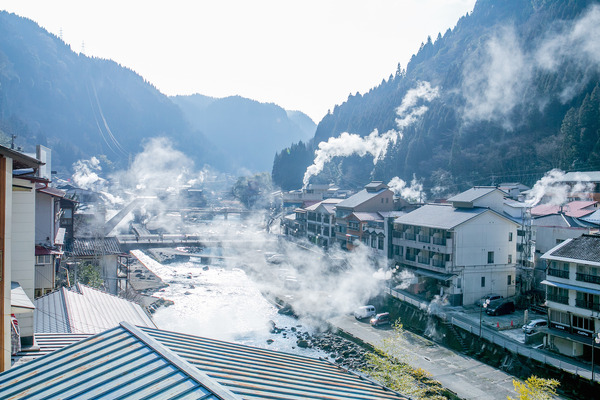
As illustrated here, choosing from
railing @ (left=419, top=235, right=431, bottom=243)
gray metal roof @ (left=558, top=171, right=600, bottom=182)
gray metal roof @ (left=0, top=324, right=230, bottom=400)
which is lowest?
railing @ (left=419, top=235, right=431, bottom=243)

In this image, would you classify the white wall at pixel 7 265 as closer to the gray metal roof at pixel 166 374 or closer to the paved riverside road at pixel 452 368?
the gray metal roof at pixel 166 374

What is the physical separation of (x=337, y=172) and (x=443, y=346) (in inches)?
1696

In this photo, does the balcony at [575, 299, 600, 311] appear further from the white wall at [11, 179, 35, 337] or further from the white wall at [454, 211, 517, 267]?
the white wall at [11, 179, 35, 337]

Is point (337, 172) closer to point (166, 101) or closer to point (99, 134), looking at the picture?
point (99, 134)

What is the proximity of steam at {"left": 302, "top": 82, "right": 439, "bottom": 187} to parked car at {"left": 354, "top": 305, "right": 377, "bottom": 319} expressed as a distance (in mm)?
35790

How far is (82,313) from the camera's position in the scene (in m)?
10.2

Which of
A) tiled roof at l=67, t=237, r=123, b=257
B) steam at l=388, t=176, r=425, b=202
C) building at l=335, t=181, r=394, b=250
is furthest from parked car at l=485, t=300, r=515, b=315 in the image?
steam at l=388, t=176, r=425, b=202

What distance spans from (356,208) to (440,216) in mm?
8244

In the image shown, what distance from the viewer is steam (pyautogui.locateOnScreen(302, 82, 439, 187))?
183 ft

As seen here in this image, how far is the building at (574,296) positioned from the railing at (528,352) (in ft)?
2.83

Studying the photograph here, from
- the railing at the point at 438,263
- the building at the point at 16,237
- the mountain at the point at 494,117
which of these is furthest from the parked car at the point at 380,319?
the mountain at the point at 494,117

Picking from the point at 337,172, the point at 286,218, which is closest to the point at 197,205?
the point at 337,172

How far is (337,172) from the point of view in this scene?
189ft

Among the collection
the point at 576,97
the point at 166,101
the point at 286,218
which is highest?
the point at 166,101
